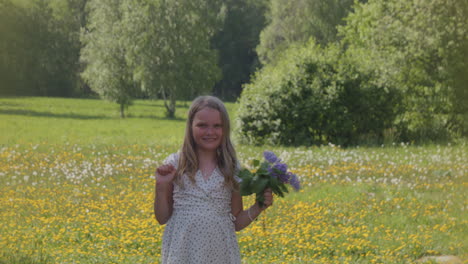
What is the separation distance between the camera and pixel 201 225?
3834 mm

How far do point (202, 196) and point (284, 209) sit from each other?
5.68 meters

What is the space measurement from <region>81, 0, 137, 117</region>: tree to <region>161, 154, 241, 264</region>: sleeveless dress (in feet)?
126

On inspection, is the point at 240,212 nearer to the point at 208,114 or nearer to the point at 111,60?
the point at 208,114

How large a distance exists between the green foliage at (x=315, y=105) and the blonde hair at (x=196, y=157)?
50.5 ft

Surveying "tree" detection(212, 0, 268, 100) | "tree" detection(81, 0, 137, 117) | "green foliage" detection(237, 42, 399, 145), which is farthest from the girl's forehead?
"tree" detection(212, 0, 268, 100)

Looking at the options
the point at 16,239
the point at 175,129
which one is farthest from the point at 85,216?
the point at 175,129

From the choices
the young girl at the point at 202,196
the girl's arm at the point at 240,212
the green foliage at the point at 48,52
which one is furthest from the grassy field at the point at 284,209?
the green foliage at the point at 48,52

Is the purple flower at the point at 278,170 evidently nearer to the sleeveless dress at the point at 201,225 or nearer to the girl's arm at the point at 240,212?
the girl's arm at the point at 240,212

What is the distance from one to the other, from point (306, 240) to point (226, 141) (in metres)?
3.99

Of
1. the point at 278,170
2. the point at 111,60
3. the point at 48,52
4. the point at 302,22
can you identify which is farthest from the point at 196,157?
the point at 48,52

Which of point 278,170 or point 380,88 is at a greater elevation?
point 380,88

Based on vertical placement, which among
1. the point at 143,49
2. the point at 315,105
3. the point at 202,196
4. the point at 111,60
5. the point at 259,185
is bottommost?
the point at 202,196

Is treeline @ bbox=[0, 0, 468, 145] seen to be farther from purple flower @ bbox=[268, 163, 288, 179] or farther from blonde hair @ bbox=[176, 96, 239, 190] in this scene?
purple flower @ bbox=[268, 163, 288, 179]

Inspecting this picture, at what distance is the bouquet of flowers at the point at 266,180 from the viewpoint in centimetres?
375
